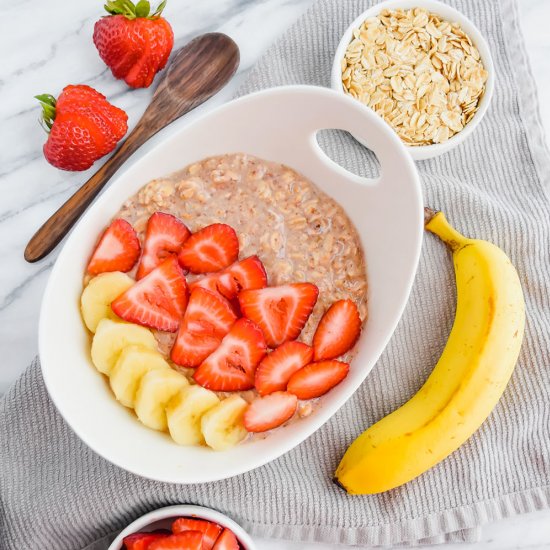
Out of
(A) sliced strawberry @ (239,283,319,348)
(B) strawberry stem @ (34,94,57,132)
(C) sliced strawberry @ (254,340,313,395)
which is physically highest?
(B) strawberry stem @ (34,94,57,132)

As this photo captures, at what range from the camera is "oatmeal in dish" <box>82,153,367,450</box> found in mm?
1247

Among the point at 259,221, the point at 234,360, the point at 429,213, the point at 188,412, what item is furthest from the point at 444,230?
the point at 188,412

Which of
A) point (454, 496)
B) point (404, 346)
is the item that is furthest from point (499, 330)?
point (454, 496)

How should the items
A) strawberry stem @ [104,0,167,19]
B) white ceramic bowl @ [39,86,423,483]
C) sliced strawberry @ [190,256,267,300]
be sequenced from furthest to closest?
1. strawberry stem @ [104,0,167,19]
2. sliced strawberry @ [190,256,267,300]
3. white ceramic bowl @ [39,86,423,483]

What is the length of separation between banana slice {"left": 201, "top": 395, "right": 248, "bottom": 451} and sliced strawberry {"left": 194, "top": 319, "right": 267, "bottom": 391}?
0.03 meters

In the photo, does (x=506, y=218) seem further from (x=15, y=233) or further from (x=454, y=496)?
(x=15, y=233)

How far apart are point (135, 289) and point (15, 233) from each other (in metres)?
0.34

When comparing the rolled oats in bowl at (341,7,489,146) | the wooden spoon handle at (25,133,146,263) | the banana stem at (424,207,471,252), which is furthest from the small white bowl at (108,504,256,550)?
the rolled oats in bowl at (341,7,489,146)

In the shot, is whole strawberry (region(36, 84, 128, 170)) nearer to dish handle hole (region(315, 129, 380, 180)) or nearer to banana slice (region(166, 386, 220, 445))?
dish handle hole (region(315, 129, 380, 180))

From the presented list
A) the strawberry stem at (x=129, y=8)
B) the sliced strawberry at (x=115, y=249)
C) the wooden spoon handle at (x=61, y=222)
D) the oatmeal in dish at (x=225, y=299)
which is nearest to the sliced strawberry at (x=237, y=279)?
the oatmeal in dish at (x=225, y=299)

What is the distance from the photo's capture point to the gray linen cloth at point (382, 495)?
1388 millimetres

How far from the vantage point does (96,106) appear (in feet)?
4.67

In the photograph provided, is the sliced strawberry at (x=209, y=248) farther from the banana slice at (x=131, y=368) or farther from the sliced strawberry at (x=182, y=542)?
the sliced strawberry at (x=182, y=542)

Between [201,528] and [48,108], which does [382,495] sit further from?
[48,108]
